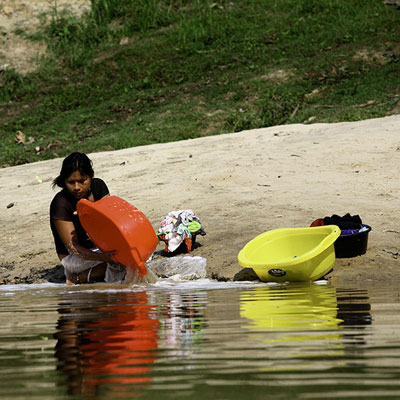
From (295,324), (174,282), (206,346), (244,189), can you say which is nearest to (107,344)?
(206,346)

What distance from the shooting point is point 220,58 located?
71.5 feet

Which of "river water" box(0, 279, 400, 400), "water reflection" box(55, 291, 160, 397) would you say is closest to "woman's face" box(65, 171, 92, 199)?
"river water" box(0, 279, 400, 400)

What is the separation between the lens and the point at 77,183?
6.39 m

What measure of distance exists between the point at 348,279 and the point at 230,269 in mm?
1019

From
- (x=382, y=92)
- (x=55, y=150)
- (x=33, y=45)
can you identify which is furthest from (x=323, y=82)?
(x=33, y=45)

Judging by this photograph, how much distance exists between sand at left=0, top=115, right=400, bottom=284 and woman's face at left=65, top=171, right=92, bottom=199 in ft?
3.26

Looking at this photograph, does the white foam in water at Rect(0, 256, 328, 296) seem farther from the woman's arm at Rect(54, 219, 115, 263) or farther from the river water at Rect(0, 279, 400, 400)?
the river water at Rect(0, 279, 400, 400)

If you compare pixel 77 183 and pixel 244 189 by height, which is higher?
pixel 77 183

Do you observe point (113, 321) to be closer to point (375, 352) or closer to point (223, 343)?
point (223, 343)

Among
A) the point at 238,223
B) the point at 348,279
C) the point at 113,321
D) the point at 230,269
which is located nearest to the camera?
the point at 113,321

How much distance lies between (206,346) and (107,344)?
1.47ft

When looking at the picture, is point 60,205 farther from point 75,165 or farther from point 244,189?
point 244,189

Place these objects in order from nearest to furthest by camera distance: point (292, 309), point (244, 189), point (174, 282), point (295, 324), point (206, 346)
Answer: point (206, 346) < point (295, 324) < point (292, 309) < point (174, 282) < point (244, 189)

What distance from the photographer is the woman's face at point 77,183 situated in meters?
6.37
